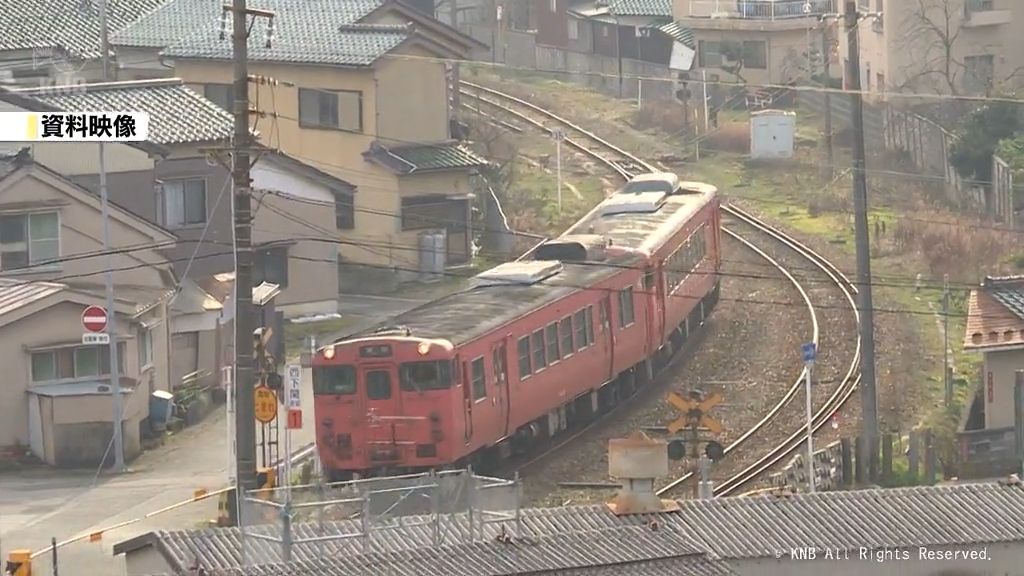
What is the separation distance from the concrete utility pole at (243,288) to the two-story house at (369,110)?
1551 cm

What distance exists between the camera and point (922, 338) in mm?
30438

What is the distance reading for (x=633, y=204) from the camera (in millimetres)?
30484

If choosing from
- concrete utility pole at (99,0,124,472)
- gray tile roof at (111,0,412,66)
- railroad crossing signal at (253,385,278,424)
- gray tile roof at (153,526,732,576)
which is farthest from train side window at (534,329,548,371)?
gray tile roof at (111,0,412,66)

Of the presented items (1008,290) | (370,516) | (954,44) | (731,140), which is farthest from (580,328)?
(954,44)

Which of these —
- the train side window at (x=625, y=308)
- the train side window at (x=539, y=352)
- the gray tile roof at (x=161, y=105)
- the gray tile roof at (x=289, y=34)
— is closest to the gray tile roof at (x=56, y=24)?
the gray tile roof at (x=289, y=34)

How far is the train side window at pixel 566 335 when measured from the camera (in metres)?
25.7

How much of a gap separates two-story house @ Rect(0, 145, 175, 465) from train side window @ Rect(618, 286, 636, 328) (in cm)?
588

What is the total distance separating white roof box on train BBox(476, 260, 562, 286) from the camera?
85.1 feet

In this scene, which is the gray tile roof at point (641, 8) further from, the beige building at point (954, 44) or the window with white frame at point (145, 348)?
the window with white frame at point (145, 348)

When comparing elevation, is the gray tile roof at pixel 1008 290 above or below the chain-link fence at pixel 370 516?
above

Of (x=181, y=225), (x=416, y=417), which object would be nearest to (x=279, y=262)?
(x=181, y=225)

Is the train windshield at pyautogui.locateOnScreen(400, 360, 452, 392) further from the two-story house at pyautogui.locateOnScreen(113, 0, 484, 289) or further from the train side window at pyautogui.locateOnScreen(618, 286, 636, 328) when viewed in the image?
the two-story house at pyautogui.locateOnScreen(113, 0, 484, 289)

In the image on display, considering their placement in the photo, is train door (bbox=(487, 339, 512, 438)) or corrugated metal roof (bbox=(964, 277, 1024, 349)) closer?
train door (bbox=(487, 339, 512, 438))

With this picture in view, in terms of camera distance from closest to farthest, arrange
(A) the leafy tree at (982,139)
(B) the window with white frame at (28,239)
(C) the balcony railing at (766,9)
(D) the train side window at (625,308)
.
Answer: (D) the train side window at (625,308) → (B) the window with white frame at (28,239) → (A) the leafy tree at (982,139) → (C) the balcony railing at (766,9)
